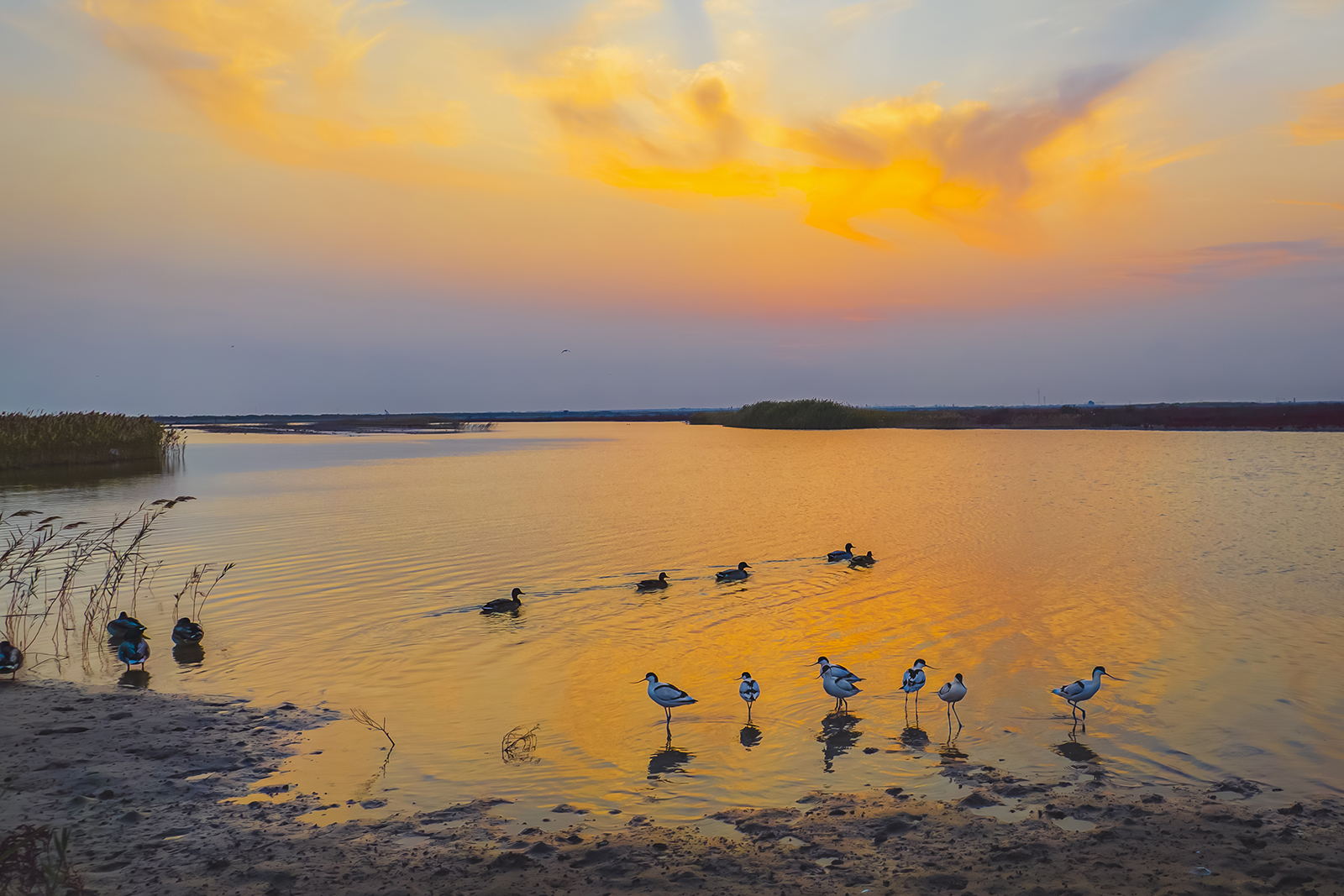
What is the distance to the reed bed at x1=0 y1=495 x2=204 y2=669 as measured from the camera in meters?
13.6

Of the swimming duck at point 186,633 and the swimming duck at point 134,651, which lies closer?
the swimming duck at point 134,651

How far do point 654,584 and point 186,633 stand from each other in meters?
9.65

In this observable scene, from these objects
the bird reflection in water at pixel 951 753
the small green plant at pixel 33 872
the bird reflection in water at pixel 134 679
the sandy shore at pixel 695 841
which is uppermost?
the small green plant at pixel 33 872

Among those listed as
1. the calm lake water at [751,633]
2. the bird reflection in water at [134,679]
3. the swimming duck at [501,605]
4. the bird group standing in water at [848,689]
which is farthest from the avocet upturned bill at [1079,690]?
the bird reflection in water at [134,679]

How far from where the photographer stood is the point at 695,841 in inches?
275

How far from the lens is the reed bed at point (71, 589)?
13.6 metres

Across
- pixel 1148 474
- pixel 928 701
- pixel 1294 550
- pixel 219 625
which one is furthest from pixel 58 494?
A: pixel 1148 474

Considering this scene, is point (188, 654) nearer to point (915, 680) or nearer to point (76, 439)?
point (915, 680)

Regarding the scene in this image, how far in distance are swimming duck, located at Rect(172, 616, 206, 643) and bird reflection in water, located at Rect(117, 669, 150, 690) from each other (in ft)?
2.98

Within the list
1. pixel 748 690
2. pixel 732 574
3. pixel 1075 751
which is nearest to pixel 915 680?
pixel 1075 751

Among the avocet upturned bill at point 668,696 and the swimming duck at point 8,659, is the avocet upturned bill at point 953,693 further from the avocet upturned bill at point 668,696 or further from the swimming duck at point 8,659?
the swimming duck at point 8,659

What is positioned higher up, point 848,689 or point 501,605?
point 848,689

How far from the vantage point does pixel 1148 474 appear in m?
47.2

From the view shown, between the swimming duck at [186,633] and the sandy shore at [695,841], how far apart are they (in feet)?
14.7
